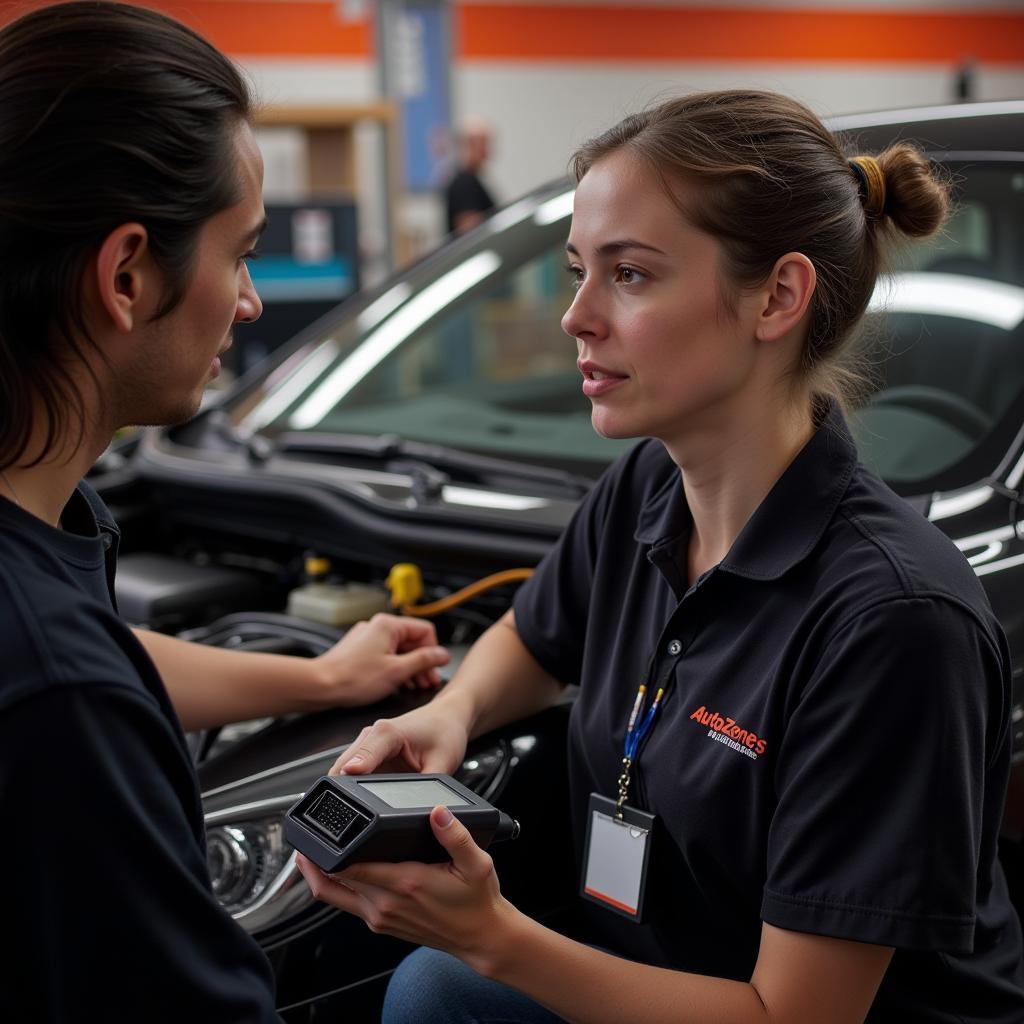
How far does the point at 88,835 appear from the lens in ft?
2.72

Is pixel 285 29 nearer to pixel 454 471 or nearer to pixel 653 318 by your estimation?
pixel 454 471

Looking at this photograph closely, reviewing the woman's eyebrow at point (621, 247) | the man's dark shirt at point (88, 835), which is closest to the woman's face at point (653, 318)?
the woman's eyebrow at point (621, 247)

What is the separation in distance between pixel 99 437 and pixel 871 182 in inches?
30.3

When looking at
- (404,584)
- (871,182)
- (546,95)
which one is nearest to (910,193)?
(871,182)

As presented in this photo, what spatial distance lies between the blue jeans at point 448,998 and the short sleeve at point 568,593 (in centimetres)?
38

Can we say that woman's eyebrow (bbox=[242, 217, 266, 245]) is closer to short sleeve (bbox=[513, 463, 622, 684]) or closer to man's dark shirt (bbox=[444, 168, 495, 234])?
short sleeve (bbox=[513, 463, 622, 684])

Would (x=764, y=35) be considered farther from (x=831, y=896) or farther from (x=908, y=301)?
(x=831, y=896)

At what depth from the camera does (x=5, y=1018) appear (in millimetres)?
846

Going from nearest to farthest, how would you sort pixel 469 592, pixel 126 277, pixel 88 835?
pixel 88 835 < pixel 126 277 < pixel 469 592

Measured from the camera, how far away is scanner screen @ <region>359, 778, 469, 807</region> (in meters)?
1.10

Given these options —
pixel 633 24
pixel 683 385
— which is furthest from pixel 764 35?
pixel 683 385

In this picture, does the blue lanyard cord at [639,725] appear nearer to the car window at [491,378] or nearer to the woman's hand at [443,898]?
the woman's hand at [443,898]

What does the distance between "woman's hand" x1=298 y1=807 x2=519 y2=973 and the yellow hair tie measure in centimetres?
72

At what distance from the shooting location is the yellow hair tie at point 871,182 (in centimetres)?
128
